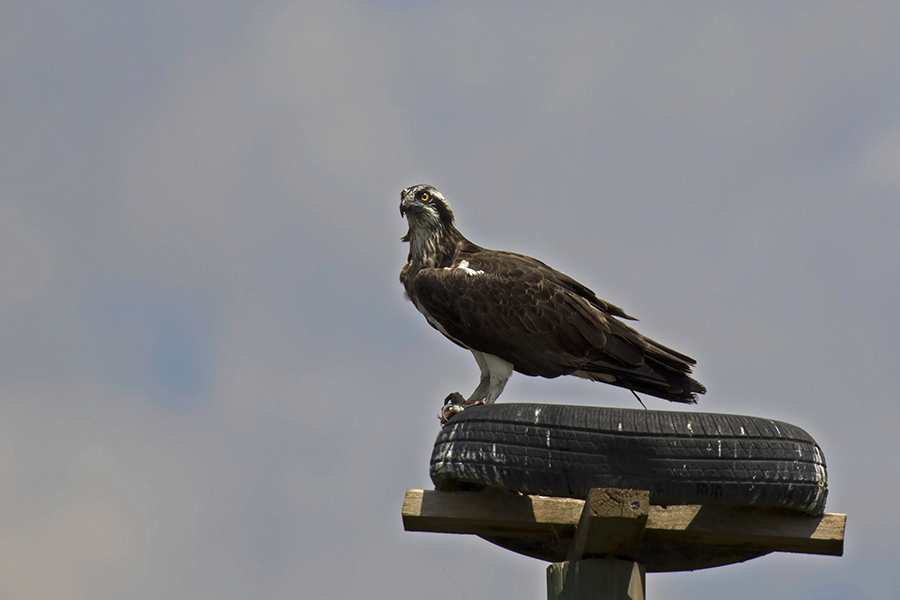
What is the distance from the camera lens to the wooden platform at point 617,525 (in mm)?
4414

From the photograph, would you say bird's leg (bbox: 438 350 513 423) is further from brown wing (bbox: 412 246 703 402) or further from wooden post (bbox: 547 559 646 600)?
wooden post (bbox: 547 559 646 600)

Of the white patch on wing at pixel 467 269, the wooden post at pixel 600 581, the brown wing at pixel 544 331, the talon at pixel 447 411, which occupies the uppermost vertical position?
the white patch on wing at pixel 467 269

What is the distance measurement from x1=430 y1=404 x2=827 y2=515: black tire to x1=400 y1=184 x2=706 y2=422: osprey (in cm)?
270

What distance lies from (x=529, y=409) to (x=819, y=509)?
1344 mm

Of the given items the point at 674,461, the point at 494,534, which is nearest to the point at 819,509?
the point at 674,461

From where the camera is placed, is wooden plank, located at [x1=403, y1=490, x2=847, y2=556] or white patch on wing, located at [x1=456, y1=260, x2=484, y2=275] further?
white patch on wing, located at [x1=456, y1=260, x2=484, y2=275]

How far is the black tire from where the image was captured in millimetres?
4266

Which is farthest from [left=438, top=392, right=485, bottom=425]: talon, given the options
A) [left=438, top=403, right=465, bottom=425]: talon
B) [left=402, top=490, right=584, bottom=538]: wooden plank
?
[left=402, top=490, right=584, bottom=538]: wooden plank

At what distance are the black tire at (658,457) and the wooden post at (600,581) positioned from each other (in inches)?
13.6

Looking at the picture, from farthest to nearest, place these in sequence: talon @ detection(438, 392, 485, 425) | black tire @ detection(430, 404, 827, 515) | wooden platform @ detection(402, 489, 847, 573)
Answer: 1. talon @ detection(438, 392, 485, 425)
2. wooden platform @ detection(402, 489, 847, 573)
3. black tire @ detection(430, 404, 827, 515)

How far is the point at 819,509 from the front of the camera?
4.47 meters

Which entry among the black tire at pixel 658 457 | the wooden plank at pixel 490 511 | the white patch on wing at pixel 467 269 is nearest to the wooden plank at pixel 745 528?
the black tire at pixel 658 457

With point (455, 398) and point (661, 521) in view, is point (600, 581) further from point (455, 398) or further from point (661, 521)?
point (455, 398)

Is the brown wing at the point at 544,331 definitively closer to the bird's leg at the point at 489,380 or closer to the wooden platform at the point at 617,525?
the bird's leg at the point at 489,380
